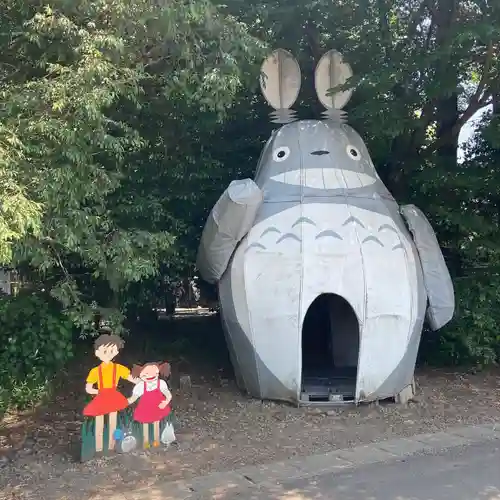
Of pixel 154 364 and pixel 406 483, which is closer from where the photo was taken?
pixel 406 483

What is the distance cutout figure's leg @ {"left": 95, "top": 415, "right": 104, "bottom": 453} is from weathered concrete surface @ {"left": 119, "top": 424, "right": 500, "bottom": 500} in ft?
3.03

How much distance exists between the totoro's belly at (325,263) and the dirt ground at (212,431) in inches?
47.4

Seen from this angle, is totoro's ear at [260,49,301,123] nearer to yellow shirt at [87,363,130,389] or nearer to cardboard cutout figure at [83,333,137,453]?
cardboard cutout figure at [83,333,137,453]

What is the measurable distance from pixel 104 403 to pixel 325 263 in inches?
119

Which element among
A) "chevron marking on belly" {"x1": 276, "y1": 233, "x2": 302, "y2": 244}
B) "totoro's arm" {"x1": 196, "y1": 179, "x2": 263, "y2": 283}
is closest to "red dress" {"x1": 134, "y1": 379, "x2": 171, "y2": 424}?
"totoro's arm" {"x1": 196, "y1": 179, "x2": 263, "y2": 283}

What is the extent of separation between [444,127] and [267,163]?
154 inches

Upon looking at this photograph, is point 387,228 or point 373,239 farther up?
point 387,228

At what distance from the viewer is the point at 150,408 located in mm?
6805

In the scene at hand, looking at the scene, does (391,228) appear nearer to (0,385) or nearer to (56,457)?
(56,457)

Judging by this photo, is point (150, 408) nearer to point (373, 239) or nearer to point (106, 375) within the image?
point (106, 375)

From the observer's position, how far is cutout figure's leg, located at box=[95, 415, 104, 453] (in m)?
6.52

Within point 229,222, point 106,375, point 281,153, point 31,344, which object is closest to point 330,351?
point 281,153

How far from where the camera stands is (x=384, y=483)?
5875 millimetres

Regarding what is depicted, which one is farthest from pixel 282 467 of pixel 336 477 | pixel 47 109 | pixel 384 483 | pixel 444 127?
pixel 444 127
